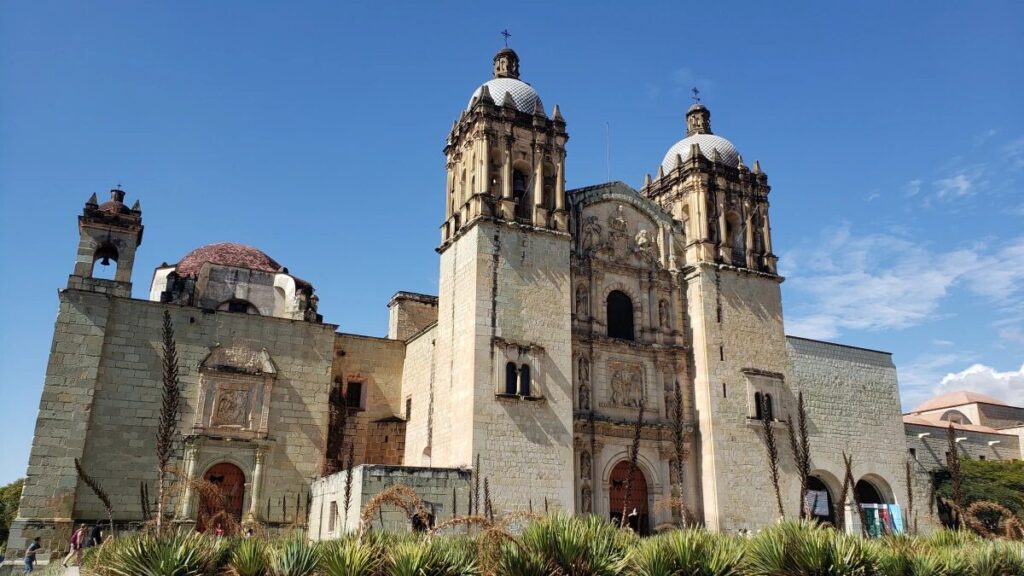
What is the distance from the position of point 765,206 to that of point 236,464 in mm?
20171

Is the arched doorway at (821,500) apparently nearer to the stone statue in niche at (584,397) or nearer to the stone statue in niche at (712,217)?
the stone statue in niche at (584,397)

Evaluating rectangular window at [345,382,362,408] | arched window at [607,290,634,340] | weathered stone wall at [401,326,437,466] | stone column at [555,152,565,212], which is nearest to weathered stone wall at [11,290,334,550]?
rectangular window at [345,382,362,408]

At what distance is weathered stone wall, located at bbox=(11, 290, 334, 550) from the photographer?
20.3 metres

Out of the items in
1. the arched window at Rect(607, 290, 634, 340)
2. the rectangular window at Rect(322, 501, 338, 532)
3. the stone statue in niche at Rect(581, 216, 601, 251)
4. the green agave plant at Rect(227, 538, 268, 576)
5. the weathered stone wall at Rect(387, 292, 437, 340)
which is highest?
the stone statue in niche at Rect(581, 216, 601, 251)

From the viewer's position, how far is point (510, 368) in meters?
22.0

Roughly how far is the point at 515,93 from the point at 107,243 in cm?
1351

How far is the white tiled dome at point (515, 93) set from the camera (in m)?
25.7

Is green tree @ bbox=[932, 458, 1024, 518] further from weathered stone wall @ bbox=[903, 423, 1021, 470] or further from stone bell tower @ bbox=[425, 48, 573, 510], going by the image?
stone bell tower @ bbox=[425, 48, 573, 510]

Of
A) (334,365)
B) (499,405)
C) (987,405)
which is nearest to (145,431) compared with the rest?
(334,365)

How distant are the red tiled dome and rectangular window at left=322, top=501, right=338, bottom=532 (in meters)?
10.5

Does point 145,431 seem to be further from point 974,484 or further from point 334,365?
point 974,484

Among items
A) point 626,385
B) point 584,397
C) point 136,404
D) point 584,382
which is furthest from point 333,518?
point 626,385

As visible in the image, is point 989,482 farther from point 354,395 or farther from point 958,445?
point 354,395

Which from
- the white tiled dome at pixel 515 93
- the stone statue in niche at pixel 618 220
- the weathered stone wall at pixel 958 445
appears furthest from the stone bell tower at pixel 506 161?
the weathered stone wall at pixel 958 445
